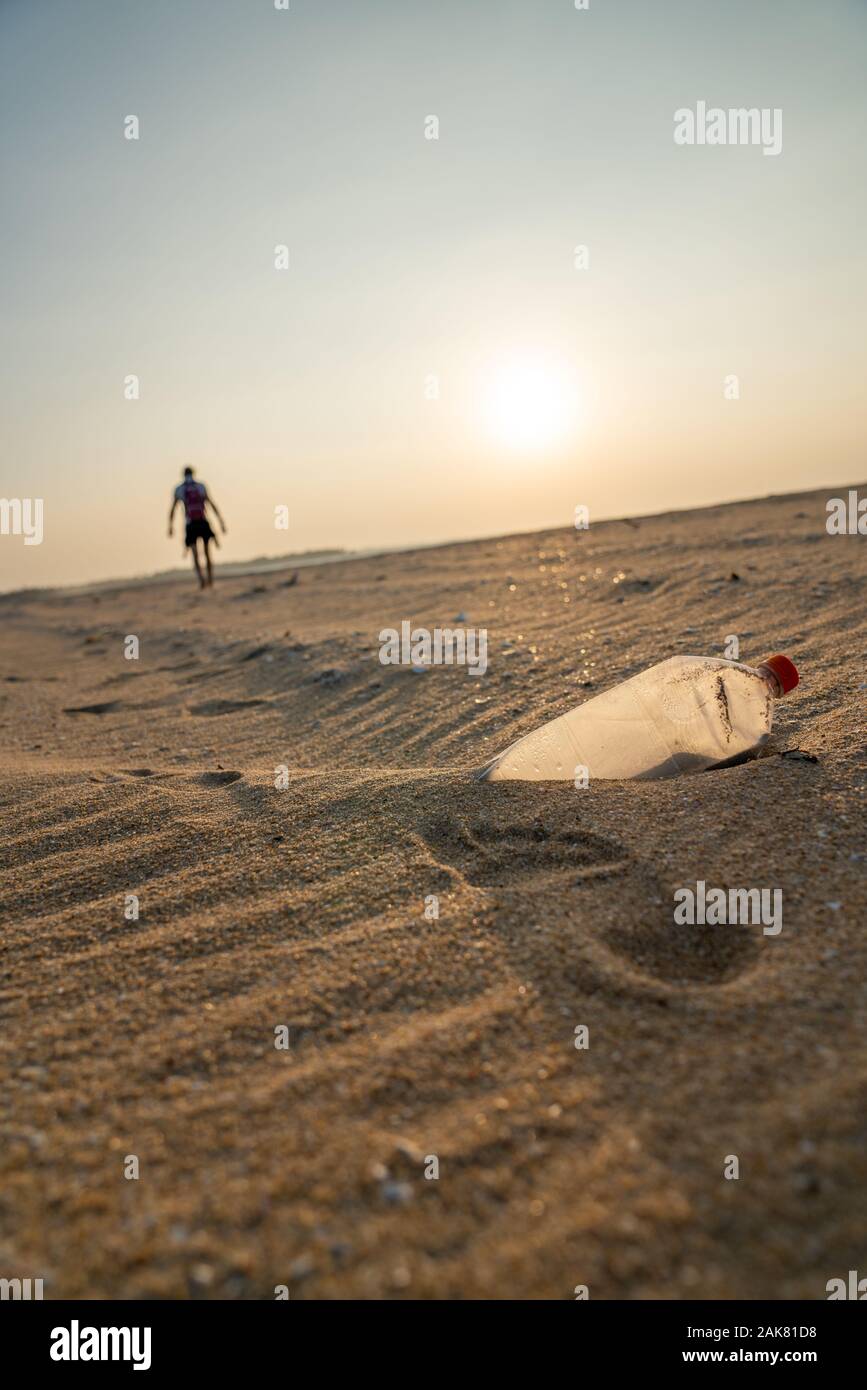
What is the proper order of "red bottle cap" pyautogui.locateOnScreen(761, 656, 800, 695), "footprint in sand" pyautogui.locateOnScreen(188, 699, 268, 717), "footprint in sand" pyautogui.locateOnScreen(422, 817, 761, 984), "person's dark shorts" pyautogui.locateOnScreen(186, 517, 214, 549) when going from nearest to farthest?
"footprint in sand" pyautogui.locateOnScreen(422, 817, 761, 984) → "red bottle cap" pyautogui.locateOnScreen(761, 656, 800, 695) → "footprint in sand" pyautogui.locateOnScreen(188, 699, 268, 717) → "person's dark shorts" pyautogui.locateOnScreen(186, 517, 214, 549)

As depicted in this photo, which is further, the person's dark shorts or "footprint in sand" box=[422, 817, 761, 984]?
the person's dark shorts

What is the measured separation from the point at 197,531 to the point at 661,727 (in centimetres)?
957

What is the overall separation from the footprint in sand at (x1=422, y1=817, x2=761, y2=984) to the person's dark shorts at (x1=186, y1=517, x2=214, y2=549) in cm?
970

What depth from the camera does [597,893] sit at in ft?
6.61

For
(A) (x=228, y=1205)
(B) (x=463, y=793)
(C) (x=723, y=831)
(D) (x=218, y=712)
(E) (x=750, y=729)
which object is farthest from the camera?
(D) (x=218, y=712)

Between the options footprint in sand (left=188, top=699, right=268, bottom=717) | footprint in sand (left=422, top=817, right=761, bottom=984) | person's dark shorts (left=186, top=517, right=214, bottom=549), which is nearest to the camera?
footprint in sand (left=422, top=817, right=761, bottom=984)

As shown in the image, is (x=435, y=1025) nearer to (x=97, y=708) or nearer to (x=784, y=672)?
(x=784, y=672)

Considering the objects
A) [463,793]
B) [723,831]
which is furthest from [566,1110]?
[463,793]

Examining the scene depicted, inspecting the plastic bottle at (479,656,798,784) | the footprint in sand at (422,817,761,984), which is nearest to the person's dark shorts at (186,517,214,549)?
the plastic bottle at (479,656,798,784)

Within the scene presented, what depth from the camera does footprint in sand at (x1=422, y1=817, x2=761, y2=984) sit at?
5.77ft

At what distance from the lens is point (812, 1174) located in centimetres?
120

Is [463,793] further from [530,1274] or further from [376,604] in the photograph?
[376,604]

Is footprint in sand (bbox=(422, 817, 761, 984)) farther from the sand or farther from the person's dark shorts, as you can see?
the person's dark shorts
